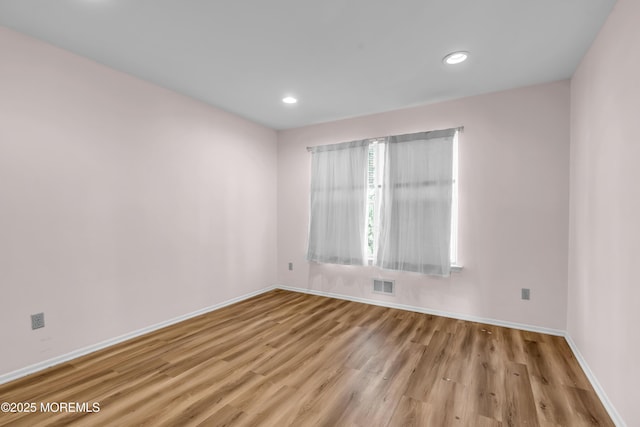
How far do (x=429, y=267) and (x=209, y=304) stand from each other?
280cm

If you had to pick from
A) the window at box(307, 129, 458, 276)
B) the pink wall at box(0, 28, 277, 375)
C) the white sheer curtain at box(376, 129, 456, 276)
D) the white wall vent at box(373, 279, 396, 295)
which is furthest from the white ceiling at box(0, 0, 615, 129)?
the white wall vent at box(373, 279, 396, 295)

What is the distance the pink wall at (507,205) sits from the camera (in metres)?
2.98

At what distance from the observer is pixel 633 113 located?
1651 millimetres

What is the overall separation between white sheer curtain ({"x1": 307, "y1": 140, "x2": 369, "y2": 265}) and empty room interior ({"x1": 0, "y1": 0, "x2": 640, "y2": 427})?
40 millimetres

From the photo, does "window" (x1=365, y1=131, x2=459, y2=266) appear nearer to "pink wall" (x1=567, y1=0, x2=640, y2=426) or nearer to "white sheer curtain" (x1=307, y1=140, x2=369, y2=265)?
"white sheer curtain" (x1=307, y1=140, x2=369, y2=265)

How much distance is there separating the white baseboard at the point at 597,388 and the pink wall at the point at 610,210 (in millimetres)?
45

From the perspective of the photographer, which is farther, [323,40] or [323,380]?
[323,40]

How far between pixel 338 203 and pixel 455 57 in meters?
2.30

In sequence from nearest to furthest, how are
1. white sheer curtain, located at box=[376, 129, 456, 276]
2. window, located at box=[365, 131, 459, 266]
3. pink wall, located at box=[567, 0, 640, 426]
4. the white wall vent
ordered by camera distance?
1. pink wall, located at box=[567, 0, 640, 426]
2. white sheer curtain, located at box=[376, 129, 456, 276]
3. the white wall vent
4. window, located at box=[365, 131, 459, 266]

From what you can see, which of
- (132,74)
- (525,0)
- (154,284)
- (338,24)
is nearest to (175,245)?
(154,284)

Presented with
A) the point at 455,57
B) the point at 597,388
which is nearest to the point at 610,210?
the point at 597,388

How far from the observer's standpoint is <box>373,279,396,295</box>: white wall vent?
3.89 meters

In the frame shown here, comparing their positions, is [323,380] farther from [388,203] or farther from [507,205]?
[507,205]

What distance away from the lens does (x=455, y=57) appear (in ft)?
8.30
